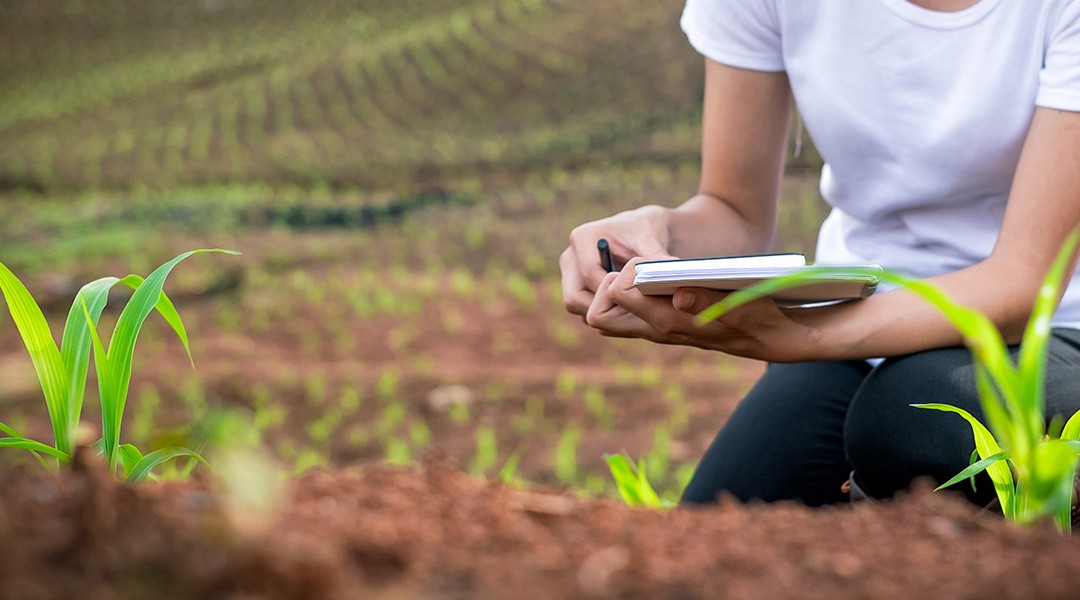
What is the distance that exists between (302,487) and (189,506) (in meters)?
0.10

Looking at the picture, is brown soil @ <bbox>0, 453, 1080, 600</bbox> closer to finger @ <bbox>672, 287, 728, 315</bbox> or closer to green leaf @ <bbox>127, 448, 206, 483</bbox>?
green leaf @ <bbox>127, 448, 206, 483</bbox>

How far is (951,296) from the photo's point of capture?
1.18 meters

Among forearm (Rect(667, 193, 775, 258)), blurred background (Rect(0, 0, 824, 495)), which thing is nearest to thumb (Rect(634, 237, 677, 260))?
forearm (Rect(667, 193, 775, 258))

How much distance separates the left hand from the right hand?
0.21 feet

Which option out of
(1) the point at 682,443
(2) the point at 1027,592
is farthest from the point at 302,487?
(1) the point at 682,443

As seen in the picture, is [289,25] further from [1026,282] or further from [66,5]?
[1026,282]

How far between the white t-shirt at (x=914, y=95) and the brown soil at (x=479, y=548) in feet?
2.46

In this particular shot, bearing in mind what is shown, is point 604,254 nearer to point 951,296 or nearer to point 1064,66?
point 951,296

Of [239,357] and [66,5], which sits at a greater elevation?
[66,5]

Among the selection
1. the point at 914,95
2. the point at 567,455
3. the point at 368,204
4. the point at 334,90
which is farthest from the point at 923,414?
the point at 334,90

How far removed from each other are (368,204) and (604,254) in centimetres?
524

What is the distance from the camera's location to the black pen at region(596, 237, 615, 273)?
1278mm

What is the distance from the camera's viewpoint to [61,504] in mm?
587

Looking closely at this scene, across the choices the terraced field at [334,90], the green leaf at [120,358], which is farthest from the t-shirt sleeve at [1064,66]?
the terraced field at [334,90]
